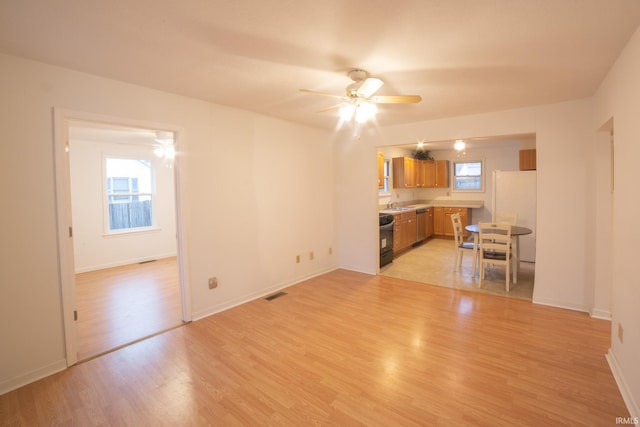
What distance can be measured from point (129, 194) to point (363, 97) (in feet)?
18.5

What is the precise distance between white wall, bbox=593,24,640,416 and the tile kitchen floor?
176 cm

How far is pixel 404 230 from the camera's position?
255 inches

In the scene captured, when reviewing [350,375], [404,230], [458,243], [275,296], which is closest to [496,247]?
[458,243]

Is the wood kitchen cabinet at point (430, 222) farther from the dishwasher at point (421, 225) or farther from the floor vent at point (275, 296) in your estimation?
the floor vent at point (275, 296)

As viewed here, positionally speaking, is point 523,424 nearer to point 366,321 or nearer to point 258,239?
point 366,321

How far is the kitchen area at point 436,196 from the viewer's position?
550 centimetres

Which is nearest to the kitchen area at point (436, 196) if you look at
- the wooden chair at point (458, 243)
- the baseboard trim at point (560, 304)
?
the wooden chair at point (458, 243)

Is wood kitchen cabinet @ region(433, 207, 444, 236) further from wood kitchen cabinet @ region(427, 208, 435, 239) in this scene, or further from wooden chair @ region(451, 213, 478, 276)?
wooden chair @ region(451, 213, 478, 276)

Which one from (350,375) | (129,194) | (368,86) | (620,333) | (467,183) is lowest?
(350,375)

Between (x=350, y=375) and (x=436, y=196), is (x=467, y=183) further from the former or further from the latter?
(x=350, y=375)

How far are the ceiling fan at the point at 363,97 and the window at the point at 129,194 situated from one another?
5.25 metres

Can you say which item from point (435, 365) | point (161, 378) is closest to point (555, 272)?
point (435, 365)

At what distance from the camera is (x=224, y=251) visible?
143 inches

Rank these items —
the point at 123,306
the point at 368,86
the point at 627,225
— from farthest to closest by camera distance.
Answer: the point at 123,306 → the point at 368,86 → the point at 627,225
